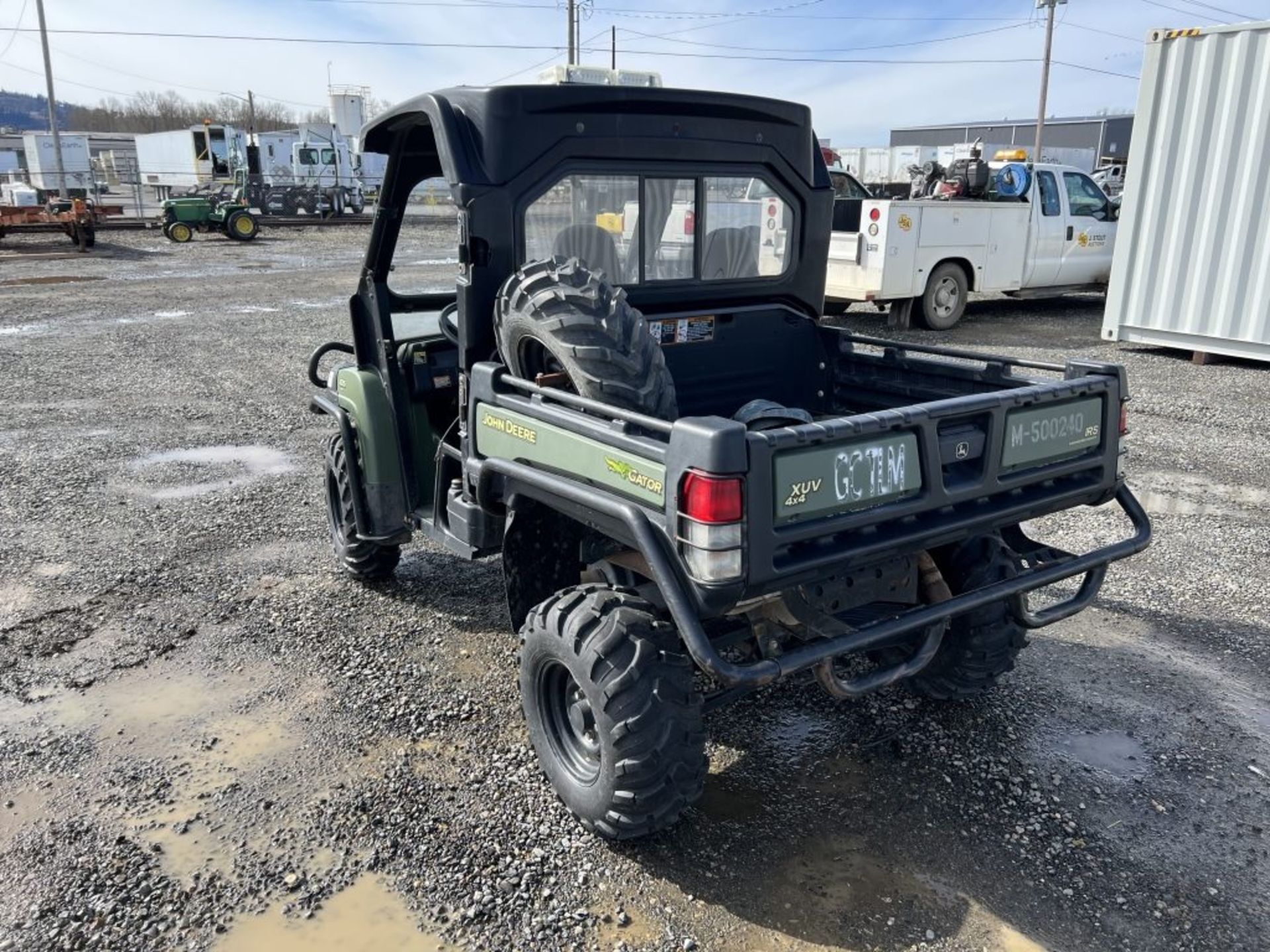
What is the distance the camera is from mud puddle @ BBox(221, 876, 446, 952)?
103 inches

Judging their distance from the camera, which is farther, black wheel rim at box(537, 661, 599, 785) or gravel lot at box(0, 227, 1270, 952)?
black wheel rim at box(537, 661, 599, 785)

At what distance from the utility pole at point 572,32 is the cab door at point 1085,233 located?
2875 cm

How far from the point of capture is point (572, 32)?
3928 cm

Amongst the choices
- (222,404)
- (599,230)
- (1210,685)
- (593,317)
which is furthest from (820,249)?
(222,404)

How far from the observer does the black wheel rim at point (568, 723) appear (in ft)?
10.1

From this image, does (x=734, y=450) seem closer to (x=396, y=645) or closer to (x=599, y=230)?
(x=599, y=230)

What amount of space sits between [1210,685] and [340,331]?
11.0 metres

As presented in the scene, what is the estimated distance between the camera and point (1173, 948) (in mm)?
2602

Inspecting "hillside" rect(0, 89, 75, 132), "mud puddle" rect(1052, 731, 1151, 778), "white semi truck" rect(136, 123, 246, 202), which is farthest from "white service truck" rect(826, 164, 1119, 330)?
"hillside" rect(0, 89, 75, 132)

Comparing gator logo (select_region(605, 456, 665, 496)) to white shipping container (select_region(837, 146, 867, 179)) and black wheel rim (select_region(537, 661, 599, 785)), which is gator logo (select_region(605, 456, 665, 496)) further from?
white shipping container (select_region(837, 146, 867, 179))

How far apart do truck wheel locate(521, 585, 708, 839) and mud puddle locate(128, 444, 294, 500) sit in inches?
168

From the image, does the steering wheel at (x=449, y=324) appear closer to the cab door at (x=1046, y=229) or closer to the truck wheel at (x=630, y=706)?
the truck wheel at (x=630, y=706)

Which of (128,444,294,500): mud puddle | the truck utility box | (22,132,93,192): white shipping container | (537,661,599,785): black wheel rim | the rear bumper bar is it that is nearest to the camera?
the rear bumper bar

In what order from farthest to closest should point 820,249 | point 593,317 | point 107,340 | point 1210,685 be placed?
1. point 107,340
2. point 820,249
3. point 1210,685
4. point 593,317
